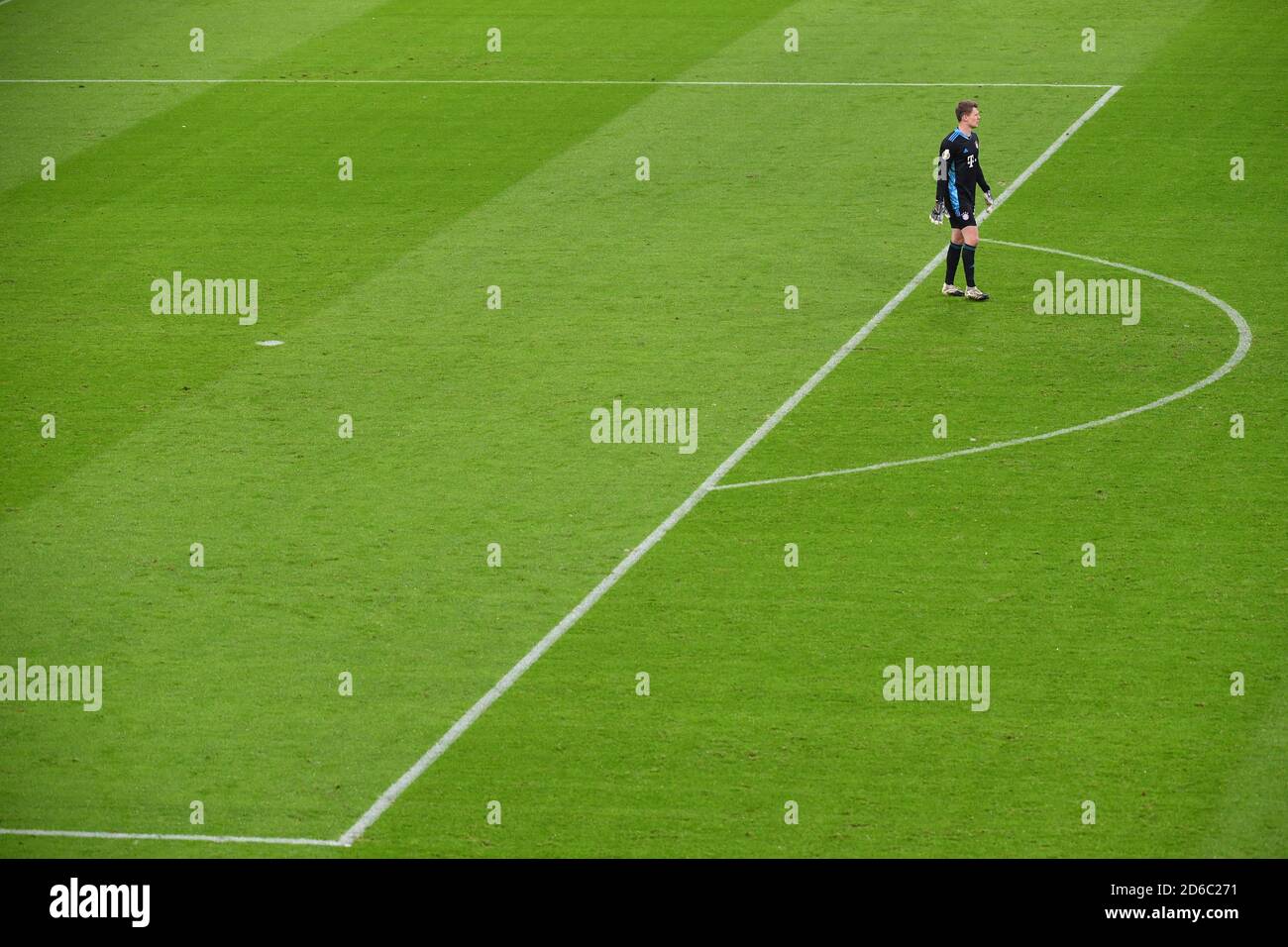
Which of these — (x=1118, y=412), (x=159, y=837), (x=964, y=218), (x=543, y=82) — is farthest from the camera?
(x=543, y=82)

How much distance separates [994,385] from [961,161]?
11.5 ft

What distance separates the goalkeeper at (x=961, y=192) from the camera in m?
23.2

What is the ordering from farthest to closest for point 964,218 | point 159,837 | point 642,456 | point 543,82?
point 543,82, point 964,218, point 642,456, point 159,837

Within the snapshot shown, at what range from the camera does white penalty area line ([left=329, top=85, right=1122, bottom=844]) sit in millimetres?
13883

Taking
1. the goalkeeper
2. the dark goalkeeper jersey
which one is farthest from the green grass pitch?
the dark goalkeeper jersey

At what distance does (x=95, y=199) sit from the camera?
2814 centimetres

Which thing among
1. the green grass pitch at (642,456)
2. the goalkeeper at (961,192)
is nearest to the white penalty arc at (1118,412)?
Answer: the green grass pitch at (642,456)

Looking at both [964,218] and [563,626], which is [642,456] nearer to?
[563,626]

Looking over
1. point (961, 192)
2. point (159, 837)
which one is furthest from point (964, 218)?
point (159, 837)

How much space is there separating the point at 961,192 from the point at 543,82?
11113mm

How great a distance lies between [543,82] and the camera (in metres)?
32.8

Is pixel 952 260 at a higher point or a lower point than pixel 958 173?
lower

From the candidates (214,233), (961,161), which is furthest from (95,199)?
(961,161)
